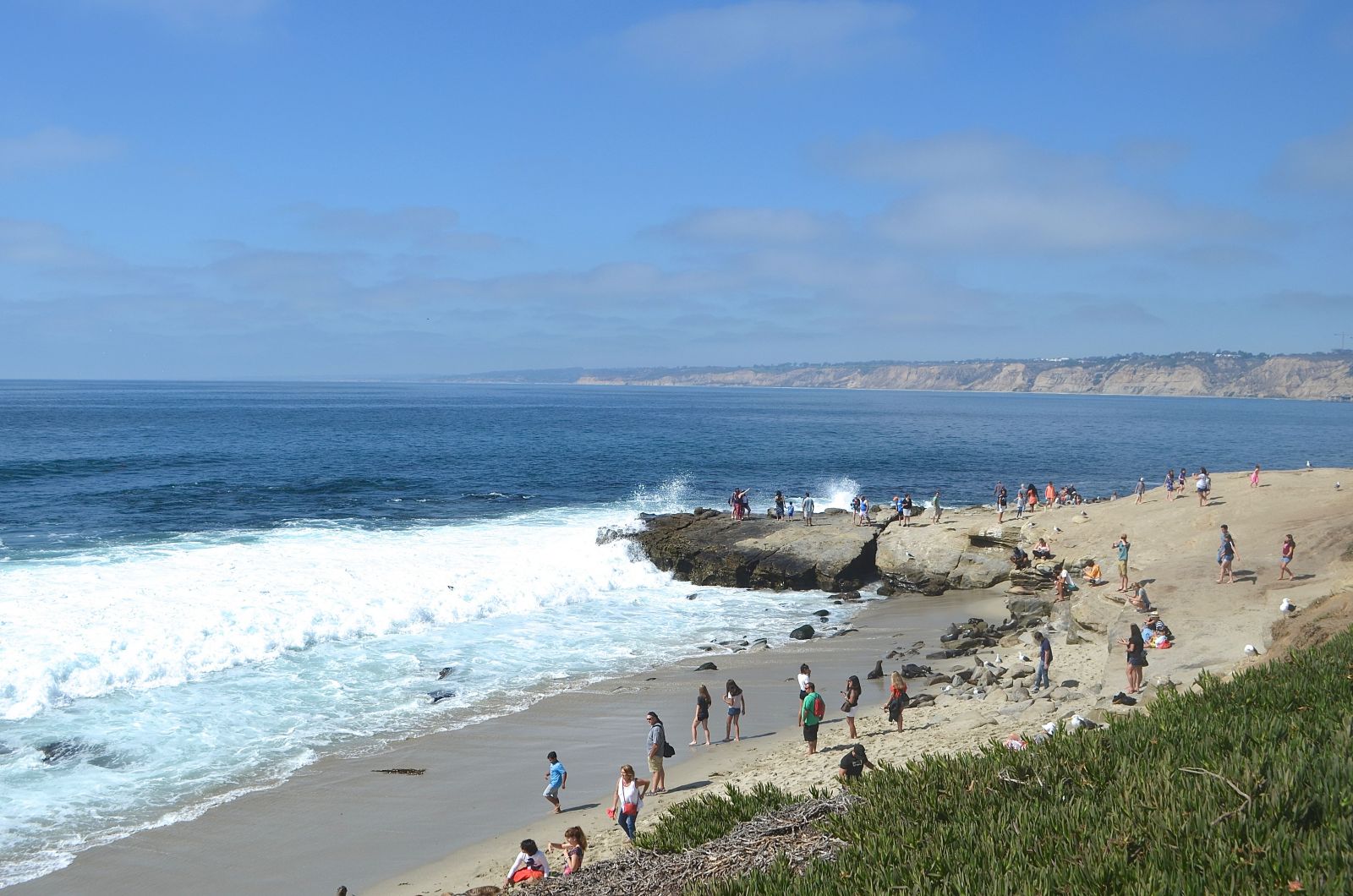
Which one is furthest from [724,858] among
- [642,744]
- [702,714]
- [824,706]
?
[824,706]

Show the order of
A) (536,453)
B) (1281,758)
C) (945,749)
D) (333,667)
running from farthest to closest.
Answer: (536,453), (333,667), (945,749), (1281,758)

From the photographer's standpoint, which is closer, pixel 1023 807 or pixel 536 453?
pixel 1023 807

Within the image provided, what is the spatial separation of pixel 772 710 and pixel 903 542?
1387 cm

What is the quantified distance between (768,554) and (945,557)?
6.22 meters

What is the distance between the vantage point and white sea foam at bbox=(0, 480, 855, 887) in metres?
14.7

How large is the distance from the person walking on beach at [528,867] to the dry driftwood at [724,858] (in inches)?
54.5

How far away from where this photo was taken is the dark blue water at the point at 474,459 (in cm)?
4041

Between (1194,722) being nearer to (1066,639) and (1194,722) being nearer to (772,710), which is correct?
(772,710)

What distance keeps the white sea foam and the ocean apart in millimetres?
71

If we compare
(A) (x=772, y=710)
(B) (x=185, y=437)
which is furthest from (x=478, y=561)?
(B) (x=185, y=437)

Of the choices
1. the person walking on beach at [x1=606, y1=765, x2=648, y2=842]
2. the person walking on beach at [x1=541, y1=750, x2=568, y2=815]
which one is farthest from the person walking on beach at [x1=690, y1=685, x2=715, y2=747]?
the person walking on beach at [x1=606, y1=765, x2=648, y2=842]

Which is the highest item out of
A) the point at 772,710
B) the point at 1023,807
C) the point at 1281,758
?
the point at 1281,758

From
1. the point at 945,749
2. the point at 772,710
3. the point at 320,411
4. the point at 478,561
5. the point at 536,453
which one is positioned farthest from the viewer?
the point at 320,411

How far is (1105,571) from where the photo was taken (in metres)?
25.6
